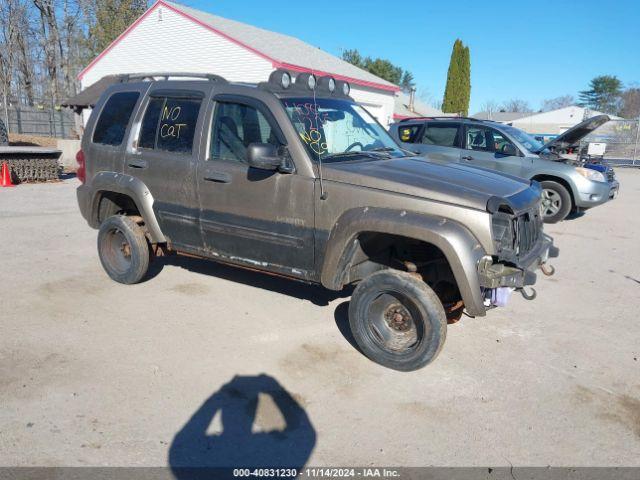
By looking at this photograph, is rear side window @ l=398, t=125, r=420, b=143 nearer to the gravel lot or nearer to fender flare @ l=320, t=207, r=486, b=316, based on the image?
the gravel lot

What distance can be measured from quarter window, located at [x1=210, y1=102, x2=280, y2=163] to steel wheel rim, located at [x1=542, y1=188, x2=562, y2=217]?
23.7 feet

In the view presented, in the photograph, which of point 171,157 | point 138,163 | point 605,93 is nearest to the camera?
point 171,157

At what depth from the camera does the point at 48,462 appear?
9.29 ft

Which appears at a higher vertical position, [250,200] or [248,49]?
[248,49]

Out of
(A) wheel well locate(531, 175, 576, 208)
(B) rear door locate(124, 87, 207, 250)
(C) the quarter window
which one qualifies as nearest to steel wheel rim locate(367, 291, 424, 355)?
(C) the quarter window

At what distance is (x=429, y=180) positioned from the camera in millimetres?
3863

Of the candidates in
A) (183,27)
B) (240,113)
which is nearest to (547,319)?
(240,113)

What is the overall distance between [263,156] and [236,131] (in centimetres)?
81

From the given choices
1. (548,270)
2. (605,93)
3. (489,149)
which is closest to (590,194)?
(489,149)

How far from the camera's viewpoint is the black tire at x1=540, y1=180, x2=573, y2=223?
972 centimetres

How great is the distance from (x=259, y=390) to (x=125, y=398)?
89 cm

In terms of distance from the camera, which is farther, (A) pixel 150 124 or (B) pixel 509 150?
(B) pixel 509 150

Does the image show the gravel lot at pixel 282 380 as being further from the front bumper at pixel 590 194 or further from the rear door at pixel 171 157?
the front bumper at pixel 590 194

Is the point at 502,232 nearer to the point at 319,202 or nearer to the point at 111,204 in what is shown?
the point at 319,202
